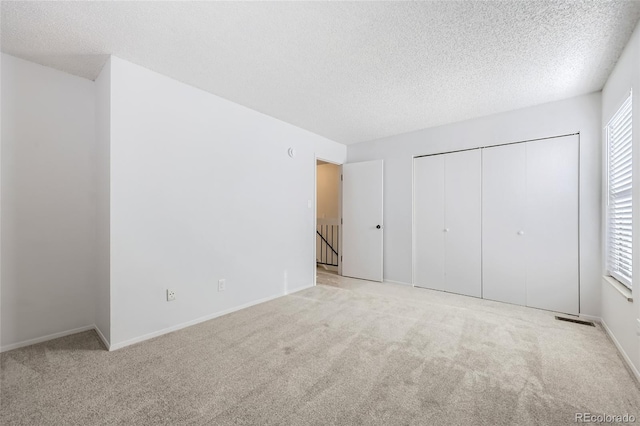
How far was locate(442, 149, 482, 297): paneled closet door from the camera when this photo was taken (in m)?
3.70

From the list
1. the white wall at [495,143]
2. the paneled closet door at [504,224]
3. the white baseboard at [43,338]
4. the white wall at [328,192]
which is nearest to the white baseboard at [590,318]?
the white wall at [495,143]

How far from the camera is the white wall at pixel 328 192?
6.29m

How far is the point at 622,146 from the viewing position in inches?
92.0

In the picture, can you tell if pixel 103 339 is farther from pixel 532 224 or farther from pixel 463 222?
pixel 532 224

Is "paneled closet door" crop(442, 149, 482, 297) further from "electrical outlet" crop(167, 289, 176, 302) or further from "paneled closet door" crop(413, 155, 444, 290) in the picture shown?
"electrical outlet" crop(167, 289, 176, 302)

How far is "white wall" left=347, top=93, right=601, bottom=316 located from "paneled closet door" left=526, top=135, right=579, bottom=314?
75mm

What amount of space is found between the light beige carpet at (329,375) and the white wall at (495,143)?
1.00m

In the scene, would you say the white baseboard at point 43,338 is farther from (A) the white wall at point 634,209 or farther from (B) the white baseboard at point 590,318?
(B) the white baseboard at point 590,318

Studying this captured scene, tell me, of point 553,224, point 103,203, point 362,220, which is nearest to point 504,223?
point 553,224

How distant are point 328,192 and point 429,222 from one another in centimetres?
277

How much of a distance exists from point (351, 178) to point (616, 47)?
11.0 feet

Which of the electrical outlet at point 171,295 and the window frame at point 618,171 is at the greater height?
the window frame at point 618,171

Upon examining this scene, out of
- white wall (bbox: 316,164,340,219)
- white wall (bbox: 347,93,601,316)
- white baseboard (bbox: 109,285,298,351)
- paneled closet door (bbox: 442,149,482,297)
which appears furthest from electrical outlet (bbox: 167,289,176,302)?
white wall (bbox: 316,164,340,219)

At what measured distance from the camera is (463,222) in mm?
3818
